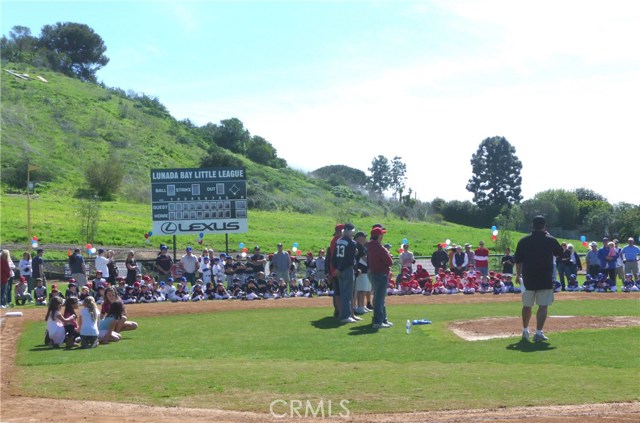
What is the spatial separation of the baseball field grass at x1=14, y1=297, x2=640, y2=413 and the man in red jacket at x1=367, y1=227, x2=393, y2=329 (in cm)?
37

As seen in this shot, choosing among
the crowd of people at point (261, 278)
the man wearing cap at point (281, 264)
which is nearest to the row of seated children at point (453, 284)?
the crowd of people at point (261, 278)

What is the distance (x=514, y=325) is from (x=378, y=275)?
2696 mm

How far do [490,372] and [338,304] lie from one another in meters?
6.89

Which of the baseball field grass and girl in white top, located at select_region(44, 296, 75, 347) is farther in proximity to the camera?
girl in white top, located at select_region(44, 296, 75, 347)

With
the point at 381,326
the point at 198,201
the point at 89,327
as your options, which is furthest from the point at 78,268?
the point at 381,326

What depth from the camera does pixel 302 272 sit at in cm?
3384

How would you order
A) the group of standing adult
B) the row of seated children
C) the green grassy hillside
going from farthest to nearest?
the green grassy hillside
the row of seated children
the group of standing adult

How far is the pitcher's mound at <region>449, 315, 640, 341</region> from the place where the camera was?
1434cm

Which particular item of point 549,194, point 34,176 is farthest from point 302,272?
point 549,194

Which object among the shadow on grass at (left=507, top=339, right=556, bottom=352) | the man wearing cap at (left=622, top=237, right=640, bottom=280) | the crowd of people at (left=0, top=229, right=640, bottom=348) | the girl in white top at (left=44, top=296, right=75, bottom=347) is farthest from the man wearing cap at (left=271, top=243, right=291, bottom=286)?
the shadow on grass at (left=507, top=339, right=556, bottom=352)

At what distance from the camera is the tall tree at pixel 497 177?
104 m

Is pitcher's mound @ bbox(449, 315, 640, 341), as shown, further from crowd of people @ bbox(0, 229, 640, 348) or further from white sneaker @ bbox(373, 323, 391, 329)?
crowd of people @ bbox(0, 229, 640, 348)

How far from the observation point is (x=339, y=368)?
37.3ft

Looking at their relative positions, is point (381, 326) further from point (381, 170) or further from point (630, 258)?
point (381, 170)
